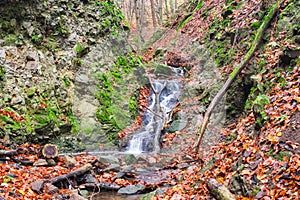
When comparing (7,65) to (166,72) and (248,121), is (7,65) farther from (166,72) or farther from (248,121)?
(166,72)

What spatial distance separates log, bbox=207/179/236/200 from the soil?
3.97 feet

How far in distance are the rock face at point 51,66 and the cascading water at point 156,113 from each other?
1709 mm

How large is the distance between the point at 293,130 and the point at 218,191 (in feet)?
5.04

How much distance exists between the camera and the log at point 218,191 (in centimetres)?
398

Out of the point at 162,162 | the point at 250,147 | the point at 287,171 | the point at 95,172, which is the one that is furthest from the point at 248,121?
the point at 95,172

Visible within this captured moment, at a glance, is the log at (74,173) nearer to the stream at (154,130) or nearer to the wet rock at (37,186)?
the wet rock at (37,186)

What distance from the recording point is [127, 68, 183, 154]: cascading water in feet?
35.6

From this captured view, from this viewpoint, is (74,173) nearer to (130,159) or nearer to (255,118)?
(130,159)

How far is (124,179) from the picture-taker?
8.16 metres

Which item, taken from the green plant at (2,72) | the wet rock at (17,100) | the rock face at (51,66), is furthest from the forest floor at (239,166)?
the green plant at (2,72)

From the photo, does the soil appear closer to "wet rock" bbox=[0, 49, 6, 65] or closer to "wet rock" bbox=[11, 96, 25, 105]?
"wet rock" bbox=[11, 96, 25, 105]

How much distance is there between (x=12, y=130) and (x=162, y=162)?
16.3ft

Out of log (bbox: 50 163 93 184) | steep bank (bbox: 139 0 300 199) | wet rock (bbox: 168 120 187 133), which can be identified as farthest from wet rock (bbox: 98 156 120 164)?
wet rock (bbox: 168 120 187 133)

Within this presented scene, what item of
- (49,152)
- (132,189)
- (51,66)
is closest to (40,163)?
(49,152)
